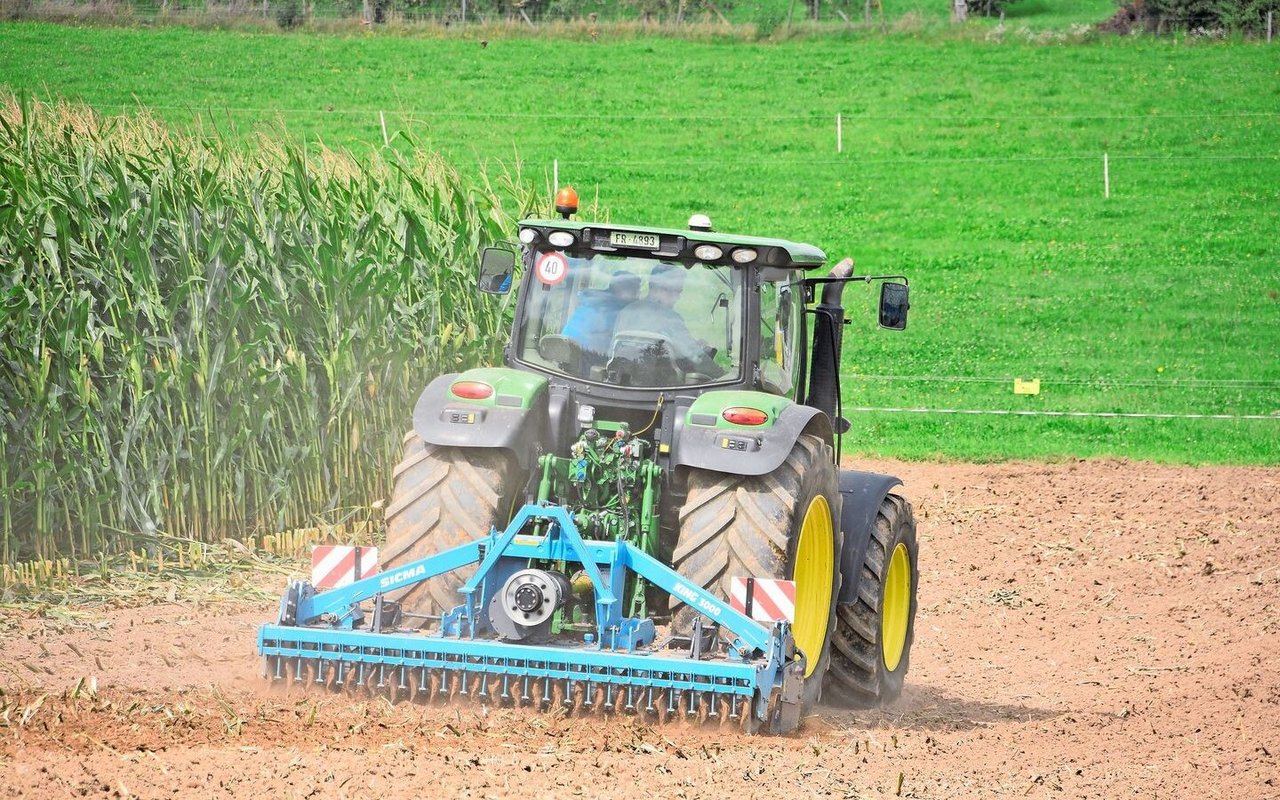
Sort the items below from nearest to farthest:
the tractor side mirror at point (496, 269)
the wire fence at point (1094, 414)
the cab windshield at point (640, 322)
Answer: the cab windshield at point (640, 322) < the tractor side mirror at point (496, 269) < the wire fence at point (1094, 414)

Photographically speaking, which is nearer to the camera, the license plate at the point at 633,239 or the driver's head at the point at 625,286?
the license plate at the point at 633,239

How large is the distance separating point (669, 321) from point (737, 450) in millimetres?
860

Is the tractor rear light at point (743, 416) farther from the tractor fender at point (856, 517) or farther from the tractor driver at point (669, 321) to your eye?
the tractor fender at point (856, 517)

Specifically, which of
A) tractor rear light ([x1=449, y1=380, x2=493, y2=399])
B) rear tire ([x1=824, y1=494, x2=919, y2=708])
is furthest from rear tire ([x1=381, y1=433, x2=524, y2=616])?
rear tire ([x1=824, y1=494, x2=919, y2=708])

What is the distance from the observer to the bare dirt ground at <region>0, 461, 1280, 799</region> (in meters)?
5.25

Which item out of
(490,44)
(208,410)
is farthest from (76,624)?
(490,44)

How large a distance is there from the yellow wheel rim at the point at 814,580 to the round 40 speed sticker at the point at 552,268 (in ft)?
5.09

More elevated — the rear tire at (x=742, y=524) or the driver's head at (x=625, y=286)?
the driver's head at (x=625, y=286)

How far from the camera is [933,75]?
110ft

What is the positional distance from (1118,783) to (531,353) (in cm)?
309

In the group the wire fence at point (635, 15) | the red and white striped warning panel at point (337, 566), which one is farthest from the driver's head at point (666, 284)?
the wire fence at point (635, 15)

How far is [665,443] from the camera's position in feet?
21.8

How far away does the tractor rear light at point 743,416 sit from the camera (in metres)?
6.38

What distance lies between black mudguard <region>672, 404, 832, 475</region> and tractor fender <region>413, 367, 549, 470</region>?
2.17 ft
